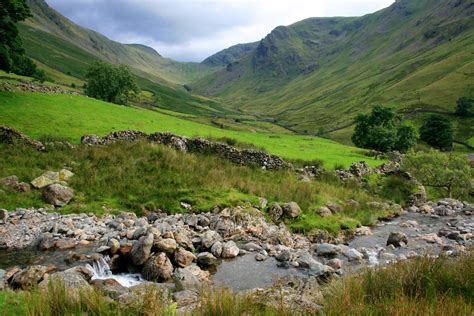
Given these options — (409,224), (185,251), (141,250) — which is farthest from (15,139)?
(409,224)

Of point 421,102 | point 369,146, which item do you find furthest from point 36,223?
point 421,102

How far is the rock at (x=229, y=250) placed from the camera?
14.4 m

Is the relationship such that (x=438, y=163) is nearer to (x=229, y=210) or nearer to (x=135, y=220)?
(x=229, y=210)

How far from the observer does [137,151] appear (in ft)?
80.2

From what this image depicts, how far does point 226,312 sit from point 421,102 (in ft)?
537

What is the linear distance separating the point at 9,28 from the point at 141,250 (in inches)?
1063

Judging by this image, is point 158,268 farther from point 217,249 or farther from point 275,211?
point 275,211

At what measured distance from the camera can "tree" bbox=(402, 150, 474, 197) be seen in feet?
110

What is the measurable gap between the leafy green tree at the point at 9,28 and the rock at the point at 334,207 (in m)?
27.9

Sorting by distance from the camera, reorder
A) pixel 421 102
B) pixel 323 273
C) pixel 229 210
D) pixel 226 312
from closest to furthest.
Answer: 1. pixel 226 312
2. pixel 323 273
3. pixel 229 210
4. pixel 421 102

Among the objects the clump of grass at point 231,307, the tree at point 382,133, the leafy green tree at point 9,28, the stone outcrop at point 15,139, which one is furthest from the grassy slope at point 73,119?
the tree at point 382,133

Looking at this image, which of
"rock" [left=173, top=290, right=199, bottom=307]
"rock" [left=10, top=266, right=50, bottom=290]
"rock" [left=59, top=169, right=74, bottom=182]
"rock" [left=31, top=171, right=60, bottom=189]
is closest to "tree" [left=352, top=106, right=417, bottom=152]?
"rock" [left=59, top=169, right=74, bottom=182]

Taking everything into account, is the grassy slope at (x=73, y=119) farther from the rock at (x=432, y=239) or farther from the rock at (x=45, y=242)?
the rock at (x=432, y=239)

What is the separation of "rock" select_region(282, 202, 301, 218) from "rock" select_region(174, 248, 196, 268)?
753 cm
